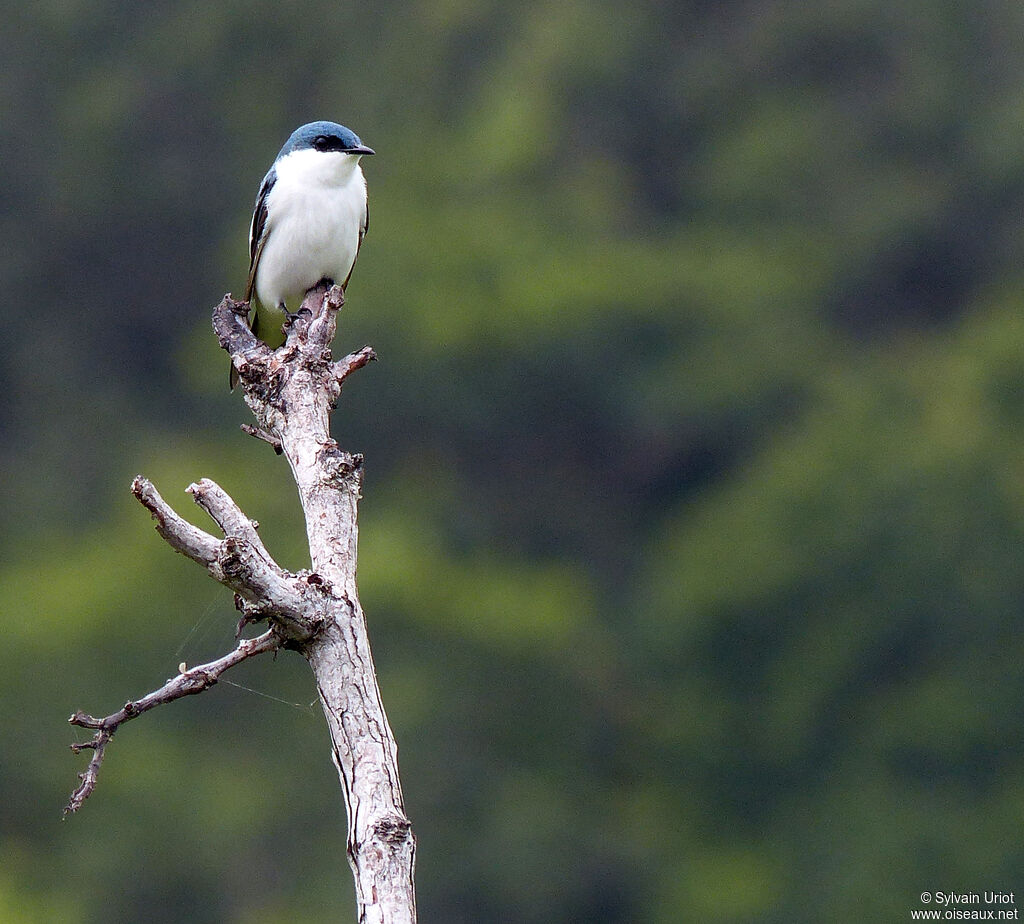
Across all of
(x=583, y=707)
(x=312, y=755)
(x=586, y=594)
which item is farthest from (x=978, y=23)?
(x=312, y=755)

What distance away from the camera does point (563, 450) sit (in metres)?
21.6

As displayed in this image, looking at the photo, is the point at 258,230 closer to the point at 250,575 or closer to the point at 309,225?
the point at 309,225

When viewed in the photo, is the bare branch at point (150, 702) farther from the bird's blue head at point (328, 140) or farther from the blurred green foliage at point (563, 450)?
the blurred green foliage at point (563, 450)

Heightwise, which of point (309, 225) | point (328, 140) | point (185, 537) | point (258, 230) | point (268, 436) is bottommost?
point (185, 537)

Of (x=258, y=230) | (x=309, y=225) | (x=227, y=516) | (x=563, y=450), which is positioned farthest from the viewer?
(x=563, y=450)

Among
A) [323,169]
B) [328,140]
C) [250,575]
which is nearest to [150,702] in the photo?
[250,575]

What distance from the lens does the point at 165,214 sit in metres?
24.9

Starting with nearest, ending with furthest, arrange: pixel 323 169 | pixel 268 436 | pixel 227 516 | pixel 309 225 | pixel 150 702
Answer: pixel 150 702 → pixel 227 516 → pixel 268 436 → pixel 309 225 → pixel 323 169

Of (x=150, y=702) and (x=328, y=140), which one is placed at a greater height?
(x=328, y=140)

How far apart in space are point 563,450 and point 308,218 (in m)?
15.7

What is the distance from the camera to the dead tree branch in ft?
10.3

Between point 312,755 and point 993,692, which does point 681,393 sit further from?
point 312,755

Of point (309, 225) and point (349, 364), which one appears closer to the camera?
point (349, 364)

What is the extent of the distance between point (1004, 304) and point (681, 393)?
4498mm
